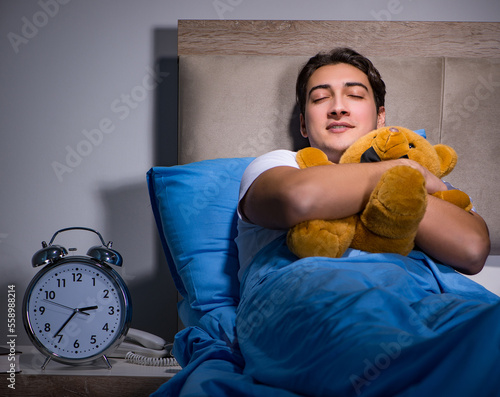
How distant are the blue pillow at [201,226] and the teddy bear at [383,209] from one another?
331 mm

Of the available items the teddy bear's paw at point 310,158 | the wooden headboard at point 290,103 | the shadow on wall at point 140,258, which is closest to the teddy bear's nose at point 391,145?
the teddy bear's paw at point 310,158

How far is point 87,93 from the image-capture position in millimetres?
1695

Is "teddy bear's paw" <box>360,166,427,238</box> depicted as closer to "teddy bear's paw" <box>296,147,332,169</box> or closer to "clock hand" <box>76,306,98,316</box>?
"teddy bear's paw" <box>296,147,332,169</box>

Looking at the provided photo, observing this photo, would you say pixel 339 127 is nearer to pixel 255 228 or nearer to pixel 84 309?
pixel 255 228

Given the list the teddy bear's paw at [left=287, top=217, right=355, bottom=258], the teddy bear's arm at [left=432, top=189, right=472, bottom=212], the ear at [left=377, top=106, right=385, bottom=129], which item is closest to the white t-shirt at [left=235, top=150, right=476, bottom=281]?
the teddy bear's paw at [left=287, top=217, right=355, bottom=258]

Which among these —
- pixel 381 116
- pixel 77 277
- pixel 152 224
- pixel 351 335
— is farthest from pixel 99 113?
pixel 351 335

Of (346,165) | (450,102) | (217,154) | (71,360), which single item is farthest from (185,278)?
(450,102)

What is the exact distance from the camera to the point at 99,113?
1695 mm

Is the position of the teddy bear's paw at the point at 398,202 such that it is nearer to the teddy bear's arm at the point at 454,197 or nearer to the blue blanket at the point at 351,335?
the blue blanket at the point at 351,335

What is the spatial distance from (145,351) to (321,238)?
2.39 ft

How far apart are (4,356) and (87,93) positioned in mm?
894

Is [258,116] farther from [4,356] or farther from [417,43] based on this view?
[4,356]

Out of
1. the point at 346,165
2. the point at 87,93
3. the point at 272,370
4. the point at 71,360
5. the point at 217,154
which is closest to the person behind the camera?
the point at 272,370

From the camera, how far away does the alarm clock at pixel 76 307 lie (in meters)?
1.26
